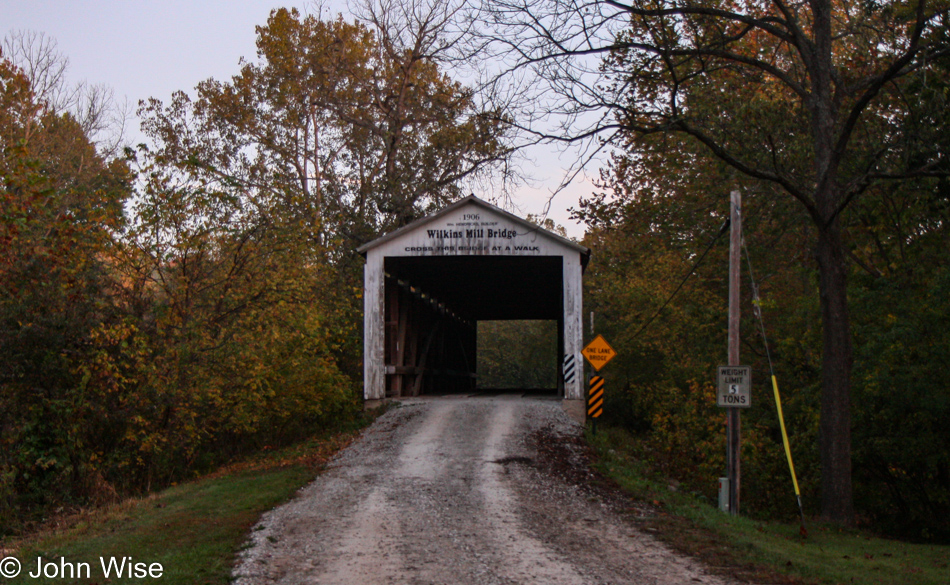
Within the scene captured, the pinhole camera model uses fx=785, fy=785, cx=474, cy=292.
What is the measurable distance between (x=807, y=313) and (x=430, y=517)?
13878 mm

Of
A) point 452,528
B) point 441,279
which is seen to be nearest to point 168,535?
point 452,528

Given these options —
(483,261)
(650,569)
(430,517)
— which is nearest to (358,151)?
(483,261)

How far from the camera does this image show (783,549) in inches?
343

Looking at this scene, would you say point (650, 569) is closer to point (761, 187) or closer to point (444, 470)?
point (444, 470)

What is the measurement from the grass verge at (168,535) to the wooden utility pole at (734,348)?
22.2 feet

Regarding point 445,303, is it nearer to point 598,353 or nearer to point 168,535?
point 598,353

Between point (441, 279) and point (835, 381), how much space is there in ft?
52.8

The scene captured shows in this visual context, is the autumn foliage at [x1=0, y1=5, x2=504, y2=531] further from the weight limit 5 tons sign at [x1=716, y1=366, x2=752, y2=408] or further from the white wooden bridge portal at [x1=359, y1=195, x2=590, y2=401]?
the weight limit 5 tons sign at [x1=716, y1=366, x2=752, y2=408]

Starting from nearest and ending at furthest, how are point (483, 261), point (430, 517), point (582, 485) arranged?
point (430, 517) < point (582, 485) < point (483, 261)

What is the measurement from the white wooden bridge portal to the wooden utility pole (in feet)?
13.5

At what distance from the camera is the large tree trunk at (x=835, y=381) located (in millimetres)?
12648

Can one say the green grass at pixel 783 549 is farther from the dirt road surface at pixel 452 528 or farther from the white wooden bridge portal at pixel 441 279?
the white wooden bridge portal at pixel 441 279

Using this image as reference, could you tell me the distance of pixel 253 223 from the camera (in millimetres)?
15727

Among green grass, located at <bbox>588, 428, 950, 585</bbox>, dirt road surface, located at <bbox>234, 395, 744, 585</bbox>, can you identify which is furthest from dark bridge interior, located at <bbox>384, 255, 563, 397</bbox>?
green grass, located at <bbox>588, 428, 950, 585</bbox>
